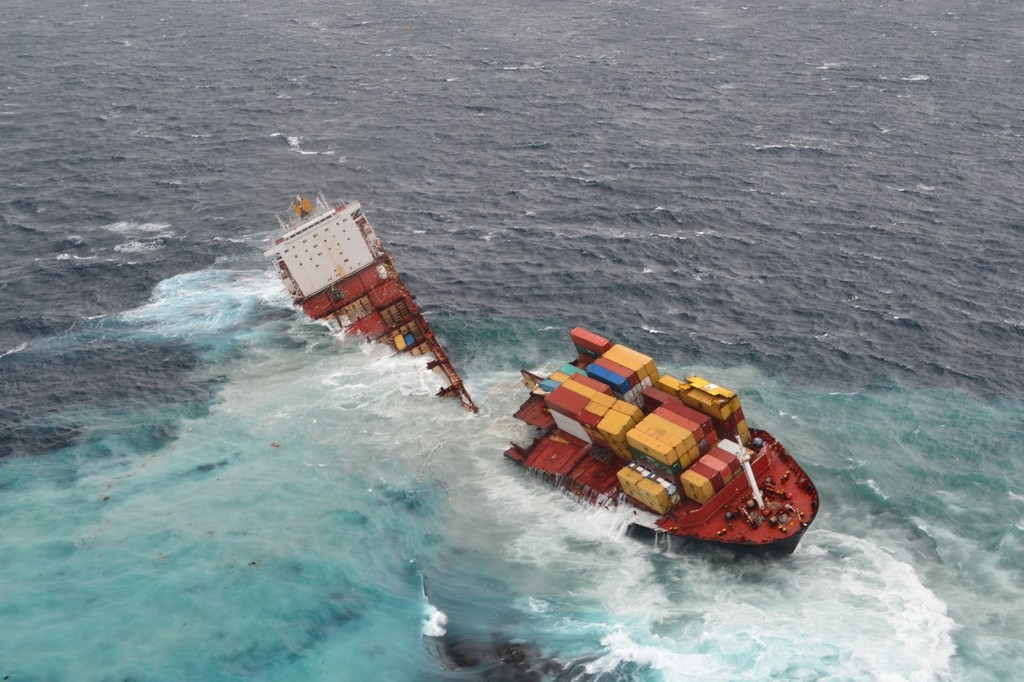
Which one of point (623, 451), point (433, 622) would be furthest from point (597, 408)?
point (433, 622)

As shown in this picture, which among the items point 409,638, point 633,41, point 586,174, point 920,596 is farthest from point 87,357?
point 633,41

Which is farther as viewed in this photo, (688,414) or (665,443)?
(688,414)

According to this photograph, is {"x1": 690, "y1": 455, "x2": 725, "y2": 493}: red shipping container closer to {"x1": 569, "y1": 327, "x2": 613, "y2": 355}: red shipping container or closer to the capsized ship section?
{"x1": 569, "y1": 327, "x2": 613, "y2": 355}: red shipping container

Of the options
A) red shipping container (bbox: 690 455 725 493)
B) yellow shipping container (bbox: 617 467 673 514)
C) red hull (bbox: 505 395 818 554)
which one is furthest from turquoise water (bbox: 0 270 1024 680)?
red shipping container (bbox: 690 455 725 493)

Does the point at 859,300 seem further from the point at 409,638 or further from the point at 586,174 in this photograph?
the point at 409,638

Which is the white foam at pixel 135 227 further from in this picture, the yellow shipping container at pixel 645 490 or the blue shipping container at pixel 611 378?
the yellow shipping container at pixel 645 490

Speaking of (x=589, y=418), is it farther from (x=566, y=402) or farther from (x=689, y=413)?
(x=689, y=413)

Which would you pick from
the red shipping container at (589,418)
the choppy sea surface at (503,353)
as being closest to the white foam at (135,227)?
the choppy sea surface at (503,353)
